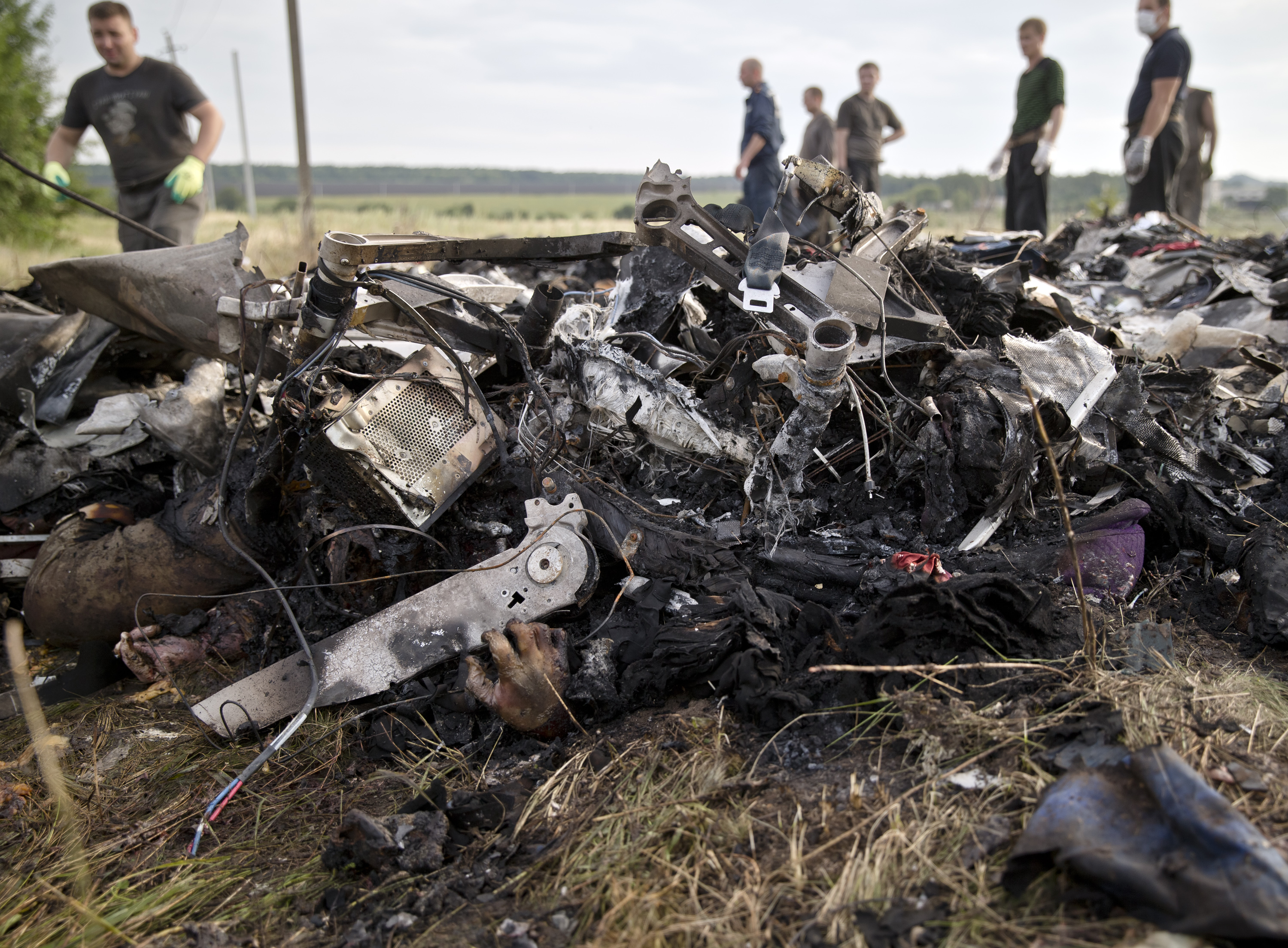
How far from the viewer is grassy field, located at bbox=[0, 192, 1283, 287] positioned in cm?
921

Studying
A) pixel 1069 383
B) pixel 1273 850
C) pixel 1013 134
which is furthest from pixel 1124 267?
pixel 1273 850

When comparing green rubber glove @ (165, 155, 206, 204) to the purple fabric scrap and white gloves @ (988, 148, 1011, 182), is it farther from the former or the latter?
white gloves @ (988, 148, 1011, 182)

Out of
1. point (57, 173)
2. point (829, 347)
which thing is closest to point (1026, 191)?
point (829, 347)

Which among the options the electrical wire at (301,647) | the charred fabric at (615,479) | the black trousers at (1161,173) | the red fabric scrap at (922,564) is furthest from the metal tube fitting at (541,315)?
the black trousers at (1161,173)

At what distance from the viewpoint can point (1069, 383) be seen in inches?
109

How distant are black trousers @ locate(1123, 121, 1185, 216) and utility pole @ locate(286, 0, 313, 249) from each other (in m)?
9.54

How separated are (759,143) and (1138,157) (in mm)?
3496

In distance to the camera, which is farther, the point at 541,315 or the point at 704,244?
the point at 541,315

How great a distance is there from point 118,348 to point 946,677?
4.12 m

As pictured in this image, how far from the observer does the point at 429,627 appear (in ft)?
8.31

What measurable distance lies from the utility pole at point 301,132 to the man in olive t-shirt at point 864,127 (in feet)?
22.7

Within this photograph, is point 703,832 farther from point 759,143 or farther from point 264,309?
point 759,143

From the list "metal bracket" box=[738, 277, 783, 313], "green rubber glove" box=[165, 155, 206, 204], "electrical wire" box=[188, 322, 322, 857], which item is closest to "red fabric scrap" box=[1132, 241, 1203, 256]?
"metal bracket" box=[738, 277, 783, 313]

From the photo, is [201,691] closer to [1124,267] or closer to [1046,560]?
[1046,560]
